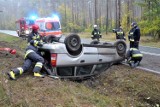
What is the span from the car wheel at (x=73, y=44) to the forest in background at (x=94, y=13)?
11.0 metres

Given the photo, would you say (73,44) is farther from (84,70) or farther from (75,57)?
(84,70)

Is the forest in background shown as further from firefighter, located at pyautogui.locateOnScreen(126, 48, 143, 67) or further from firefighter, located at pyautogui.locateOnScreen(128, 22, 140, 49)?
firefighter, located at pyautogui.locateOnScreen(126, 48, 143, 67)

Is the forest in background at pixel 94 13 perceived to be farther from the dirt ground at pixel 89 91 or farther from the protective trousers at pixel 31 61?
the dirt ground at pixel 89 91

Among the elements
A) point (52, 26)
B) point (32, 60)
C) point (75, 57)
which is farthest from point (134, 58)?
point (52, 26)

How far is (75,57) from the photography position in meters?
7.63

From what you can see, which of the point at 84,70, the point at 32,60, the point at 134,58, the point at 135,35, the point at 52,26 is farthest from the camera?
the point at 52,26

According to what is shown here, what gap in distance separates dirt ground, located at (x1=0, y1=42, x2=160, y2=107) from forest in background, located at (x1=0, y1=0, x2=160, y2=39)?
11.7 m

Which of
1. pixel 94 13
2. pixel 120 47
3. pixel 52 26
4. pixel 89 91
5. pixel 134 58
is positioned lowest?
pixel 89 91

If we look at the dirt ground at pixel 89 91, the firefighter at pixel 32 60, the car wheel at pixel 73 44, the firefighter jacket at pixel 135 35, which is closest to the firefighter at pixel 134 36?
the firefighter jacket at pixel 135 35

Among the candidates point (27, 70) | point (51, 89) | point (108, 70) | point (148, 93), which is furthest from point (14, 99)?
point (108, 70)

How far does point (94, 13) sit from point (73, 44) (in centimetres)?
6835

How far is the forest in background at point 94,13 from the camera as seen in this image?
2295 cm

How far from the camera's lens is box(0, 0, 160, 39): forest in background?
2295 cm

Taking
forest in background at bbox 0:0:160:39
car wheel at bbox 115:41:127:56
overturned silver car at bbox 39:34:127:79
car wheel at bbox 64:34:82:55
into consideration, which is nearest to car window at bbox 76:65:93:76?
overturned silver car at bbox 39:34:127:79
